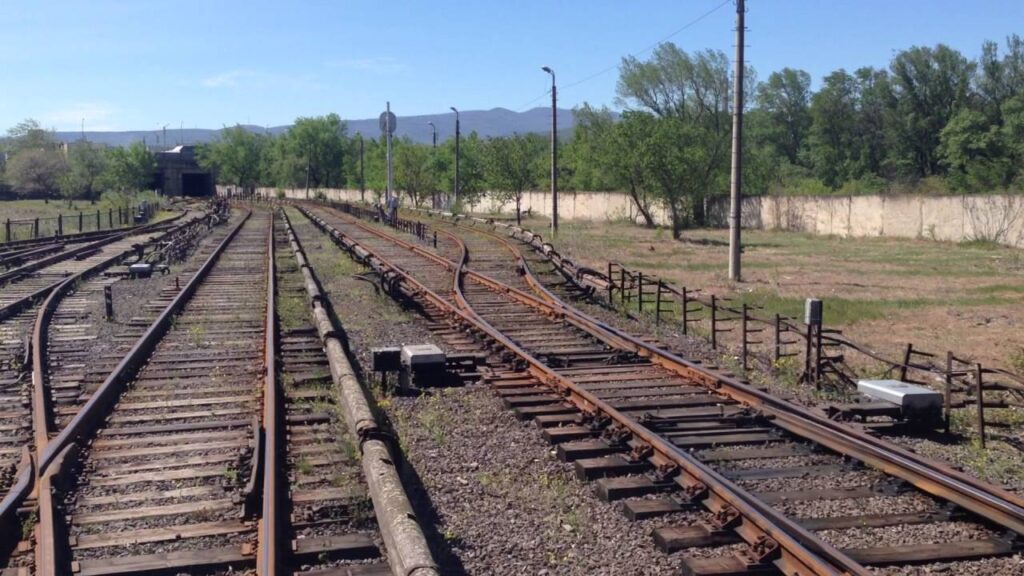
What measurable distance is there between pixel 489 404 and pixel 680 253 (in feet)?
74.8

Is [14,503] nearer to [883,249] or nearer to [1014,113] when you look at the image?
[883,249]

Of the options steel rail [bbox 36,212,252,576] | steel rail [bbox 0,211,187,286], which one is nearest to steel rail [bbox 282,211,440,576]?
steel rail [bbox 36,212,252,576]

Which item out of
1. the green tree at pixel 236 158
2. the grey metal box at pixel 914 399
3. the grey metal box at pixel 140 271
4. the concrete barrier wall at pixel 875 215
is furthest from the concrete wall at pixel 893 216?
the green tree at pixel 236 158

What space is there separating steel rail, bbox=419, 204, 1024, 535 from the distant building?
125 metres

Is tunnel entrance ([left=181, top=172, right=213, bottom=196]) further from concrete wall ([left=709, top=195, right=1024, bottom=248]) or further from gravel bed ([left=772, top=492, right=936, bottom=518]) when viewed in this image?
gravel bed ([left=772, top=492, right=936, bottom=518])

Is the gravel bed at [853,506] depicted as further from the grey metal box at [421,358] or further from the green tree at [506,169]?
the green tree at [506,169]

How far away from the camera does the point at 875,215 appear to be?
4069cm

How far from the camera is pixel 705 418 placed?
880 centimetres

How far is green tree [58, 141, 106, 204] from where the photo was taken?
92.0 meters

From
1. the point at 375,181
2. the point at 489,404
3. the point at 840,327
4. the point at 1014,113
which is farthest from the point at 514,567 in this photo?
the point at 375,181

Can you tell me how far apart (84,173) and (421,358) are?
96870mm

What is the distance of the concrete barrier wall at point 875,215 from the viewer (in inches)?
1380

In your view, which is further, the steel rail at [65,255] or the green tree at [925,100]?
the green tree at [925,100]

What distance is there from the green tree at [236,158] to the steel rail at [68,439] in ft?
469
